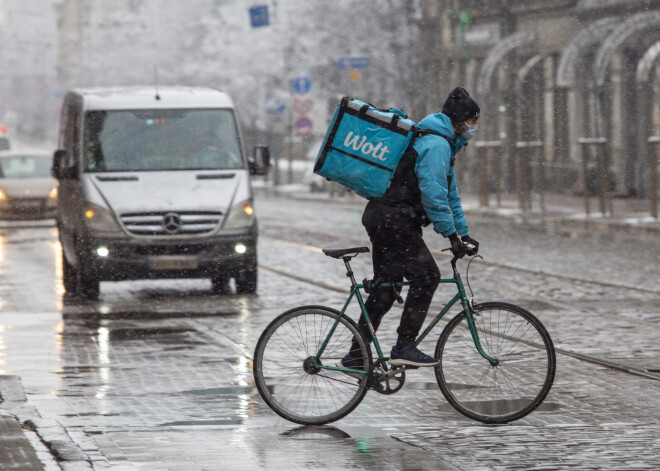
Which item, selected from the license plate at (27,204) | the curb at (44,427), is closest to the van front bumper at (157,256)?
the curb at (44,427)

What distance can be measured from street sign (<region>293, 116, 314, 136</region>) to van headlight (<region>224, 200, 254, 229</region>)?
2682 cm

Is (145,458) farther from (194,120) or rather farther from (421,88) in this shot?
(421,88)

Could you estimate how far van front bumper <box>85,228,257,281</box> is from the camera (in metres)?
13.8

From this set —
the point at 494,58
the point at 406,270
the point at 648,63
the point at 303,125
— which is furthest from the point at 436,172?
the point at 303,125

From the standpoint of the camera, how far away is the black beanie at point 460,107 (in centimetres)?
713

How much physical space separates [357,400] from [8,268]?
37.3 ft

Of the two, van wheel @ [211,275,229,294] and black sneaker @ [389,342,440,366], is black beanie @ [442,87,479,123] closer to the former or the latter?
black sneaker @ [389,342,440,366]

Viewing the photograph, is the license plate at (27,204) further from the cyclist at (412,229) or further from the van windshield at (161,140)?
the cyclist at (412,229)

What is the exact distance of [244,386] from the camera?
836 centimetres

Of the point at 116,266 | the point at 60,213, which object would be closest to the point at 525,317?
the point at 116,266

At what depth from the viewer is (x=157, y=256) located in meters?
13.8

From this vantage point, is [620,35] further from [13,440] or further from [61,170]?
[13,440]

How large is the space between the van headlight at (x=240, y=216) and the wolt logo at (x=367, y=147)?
23.6 ft

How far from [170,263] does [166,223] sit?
0.41 metres
